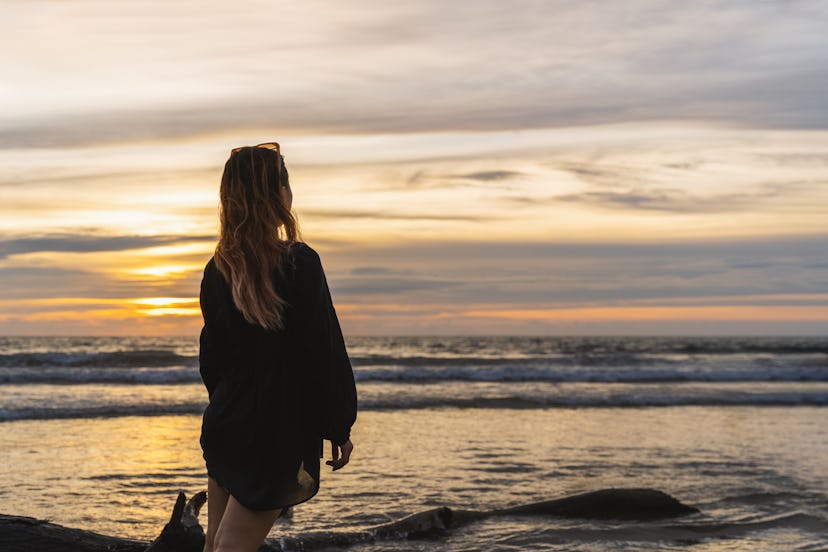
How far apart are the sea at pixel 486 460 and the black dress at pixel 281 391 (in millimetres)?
3761

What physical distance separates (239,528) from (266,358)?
0.56 metres

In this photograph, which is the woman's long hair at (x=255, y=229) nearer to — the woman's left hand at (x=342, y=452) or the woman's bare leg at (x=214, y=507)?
the woman's left hand at (x=342, y=452)

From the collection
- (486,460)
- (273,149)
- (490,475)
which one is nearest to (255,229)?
(273,149)

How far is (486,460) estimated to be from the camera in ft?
34.3

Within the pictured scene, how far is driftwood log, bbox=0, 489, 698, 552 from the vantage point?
5.01 m

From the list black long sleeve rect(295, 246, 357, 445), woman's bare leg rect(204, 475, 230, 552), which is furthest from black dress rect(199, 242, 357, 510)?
woman's bare leg rect(204, 475, 230, 552)

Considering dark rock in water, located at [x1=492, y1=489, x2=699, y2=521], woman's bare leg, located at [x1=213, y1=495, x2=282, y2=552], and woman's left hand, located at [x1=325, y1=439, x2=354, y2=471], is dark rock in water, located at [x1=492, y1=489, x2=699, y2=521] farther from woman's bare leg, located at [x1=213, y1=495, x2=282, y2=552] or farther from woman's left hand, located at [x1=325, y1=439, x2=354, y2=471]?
woman's bare leg, located at [x1=213, y1=495, x2=282, y2=552]

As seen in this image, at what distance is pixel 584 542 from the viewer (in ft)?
22.6

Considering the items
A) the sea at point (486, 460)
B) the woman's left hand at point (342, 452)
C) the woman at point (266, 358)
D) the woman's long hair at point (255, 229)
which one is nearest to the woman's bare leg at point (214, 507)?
the woman at point (266, 358)

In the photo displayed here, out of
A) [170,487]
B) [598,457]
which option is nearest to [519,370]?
[598,457]

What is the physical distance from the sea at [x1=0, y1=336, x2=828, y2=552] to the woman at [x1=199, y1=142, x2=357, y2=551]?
3748 mm

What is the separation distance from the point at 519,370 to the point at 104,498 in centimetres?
1989

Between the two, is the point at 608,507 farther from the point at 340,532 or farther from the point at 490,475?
the point at 340,532

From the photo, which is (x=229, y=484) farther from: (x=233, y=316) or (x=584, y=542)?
(x=584, y=542)
